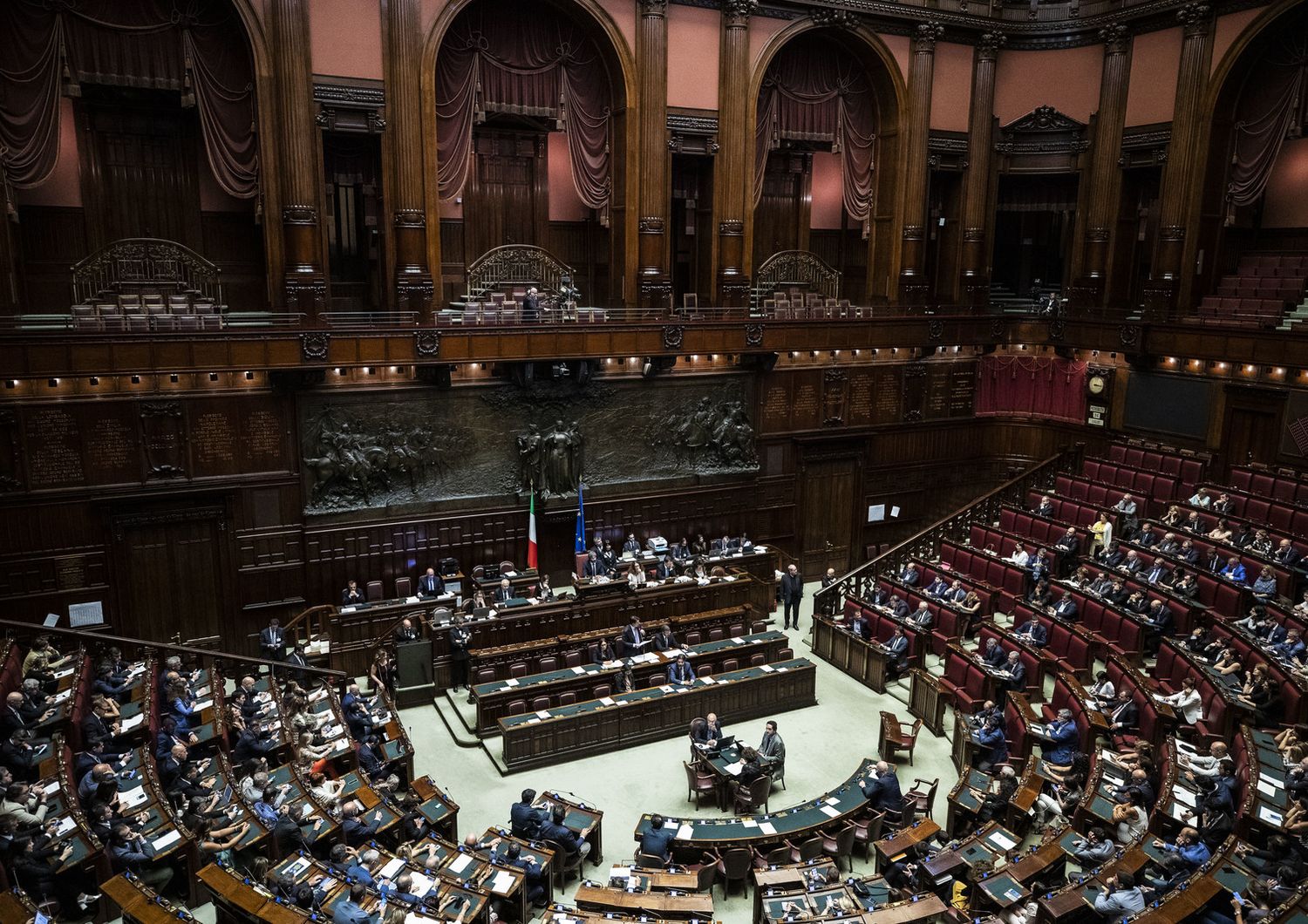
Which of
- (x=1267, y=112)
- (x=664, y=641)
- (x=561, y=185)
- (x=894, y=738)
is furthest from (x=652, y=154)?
(x=1267, y=112)

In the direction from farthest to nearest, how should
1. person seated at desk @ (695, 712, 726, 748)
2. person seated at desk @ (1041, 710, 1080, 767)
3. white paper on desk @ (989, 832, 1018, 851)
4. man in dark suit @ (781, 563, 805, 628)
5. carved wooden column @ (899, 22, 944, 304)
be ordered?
carved wooden column @ (899, 22, 944, 304)
man in dark suit @ (781, 563, 805, 628)
person seated at desk @ (695, 712, 726, 748)
person seated at desk @ (1041, 710, 1080, 767)
white paper on desk @ (989, 832, 1018, 851)

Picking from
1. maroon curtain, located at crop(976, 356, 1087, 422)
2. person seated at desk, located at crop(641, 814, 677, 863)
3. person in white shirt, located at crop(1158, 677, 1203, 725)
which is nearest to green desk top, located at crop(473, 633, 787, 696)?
person seated at desk, located at crop(641, 814, 677, 863)

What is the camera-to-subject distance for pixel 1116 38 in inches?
777

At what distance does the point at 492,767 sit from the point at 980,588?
8.65 metres

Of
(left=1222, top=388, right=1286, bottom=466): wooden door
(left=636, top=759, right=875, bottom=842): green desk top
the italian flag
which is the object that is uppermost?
(left=1222, top=388, right=1286, bottom=466): wooden door

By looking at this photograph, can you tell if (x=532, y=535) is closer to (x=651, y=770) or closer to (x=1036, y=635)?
(x=651, y=770)

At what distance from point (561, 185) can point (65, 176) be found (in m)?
8.86

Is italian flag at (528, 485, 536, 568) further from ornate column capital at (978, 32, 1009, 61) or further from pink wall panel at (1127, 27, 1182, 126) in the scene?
pink wall panel at (1127, 27, 1182, 126)

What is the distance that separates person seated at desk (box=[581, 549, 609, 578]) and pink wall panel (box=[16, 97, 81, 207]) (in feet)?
34.4

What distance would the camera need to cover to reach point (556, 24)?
1800 centimetres

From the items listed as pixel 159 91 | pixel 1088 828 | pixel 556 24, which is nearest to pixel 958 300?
pixel 556 24

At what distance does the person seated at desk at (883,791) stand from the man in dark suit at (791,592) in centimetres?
645

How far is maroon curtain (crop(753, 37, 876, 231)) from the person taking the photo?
65.4 feet

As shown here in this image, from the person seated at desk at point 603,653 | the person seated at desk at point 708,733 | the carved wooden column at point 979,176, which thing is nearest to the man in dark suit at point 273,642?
the person seated at desk at point 603,653
